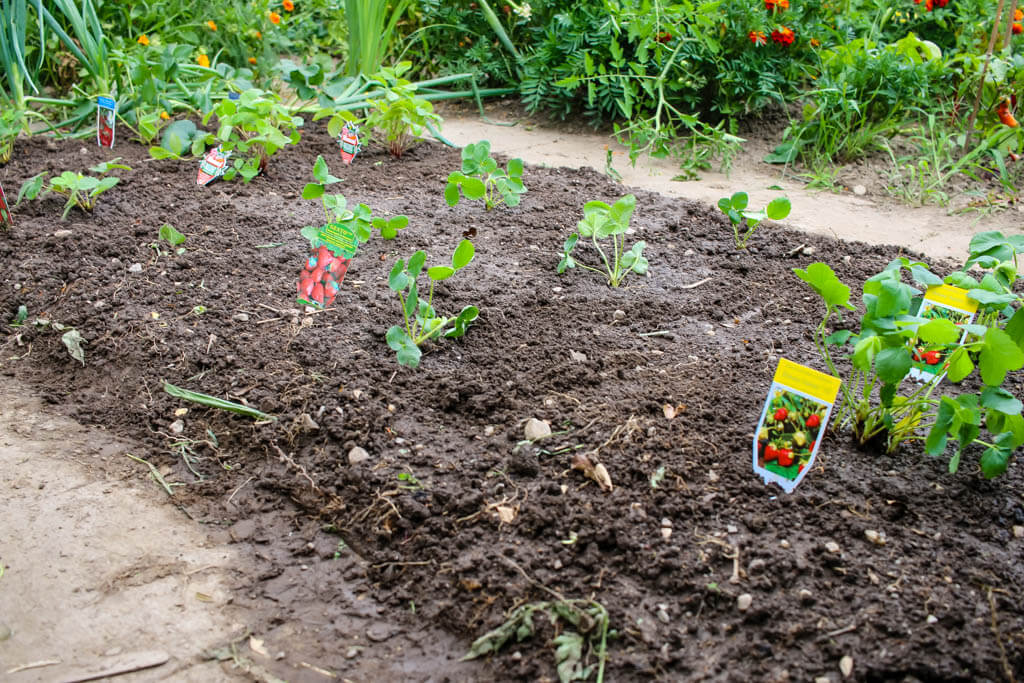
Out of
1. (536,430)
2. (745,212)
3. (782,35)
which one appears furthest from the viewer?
(782,35)

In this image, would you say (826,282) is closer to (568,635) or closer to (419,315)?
(568,635)

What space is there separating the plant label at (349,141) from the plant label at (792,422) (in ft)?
6.38

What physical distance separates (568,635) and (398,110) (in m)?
2.12

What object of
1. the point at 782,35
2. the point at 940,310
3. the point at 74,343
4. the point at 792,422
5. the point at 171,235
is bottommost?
the point at 74,343

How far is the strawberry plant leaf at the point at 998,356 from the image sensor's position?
4.17 ft

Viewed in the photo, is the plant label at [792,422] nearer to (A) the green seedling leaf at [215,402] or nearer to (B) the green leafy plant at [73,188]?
(A) the green seedling leaf at [215,402]

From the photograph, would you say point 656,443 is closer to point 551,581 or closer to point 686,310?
point 551,581

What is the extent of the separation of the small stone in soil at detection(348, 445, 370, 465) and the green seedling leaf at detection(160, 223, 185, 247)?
1.10 meters

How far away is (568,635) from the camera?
4.18 ft

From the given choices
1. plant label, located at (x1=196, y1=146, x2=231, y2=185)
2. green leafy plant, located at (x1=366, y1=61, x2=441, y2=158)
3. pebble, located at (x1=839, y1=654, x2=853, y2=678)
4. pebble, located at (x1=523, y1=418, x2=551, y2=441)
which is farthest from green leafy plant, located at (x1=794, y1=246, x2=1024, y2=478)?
plant label, located at (x1=196, y1=146, x2=231, y2=185)


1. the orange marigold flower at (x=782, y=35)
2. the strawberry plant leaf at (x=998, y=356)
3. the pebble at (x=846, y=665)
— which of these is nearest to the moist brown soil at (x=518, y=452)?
the pebble at (x=846, y=665)

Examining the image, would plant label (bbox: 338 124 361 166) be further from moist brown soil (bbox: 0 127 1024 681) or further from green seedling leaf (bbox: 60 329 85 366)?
green seedling leaf (bbox: 60 329 85 366)

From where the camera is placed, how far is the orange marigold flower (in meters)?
3.40

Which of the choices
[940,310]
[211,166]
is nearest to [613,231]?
[940,310]
